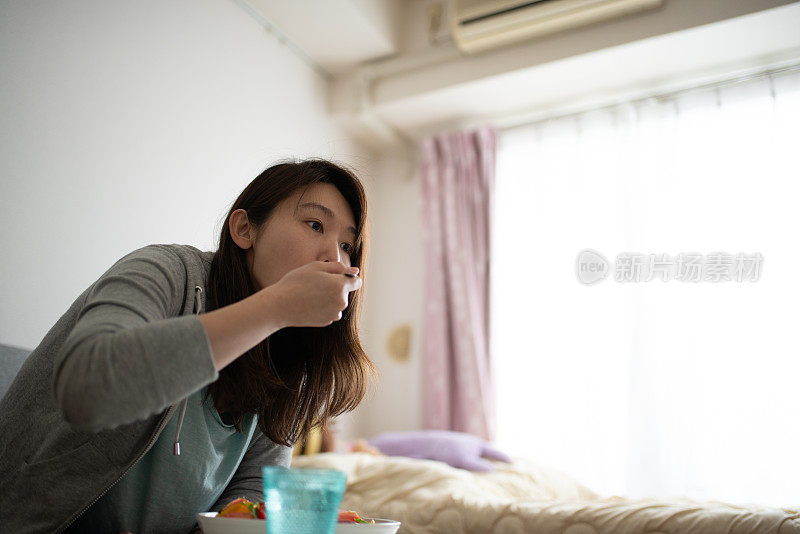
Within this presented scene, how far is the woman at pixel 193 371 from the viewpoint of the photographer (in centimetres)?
64

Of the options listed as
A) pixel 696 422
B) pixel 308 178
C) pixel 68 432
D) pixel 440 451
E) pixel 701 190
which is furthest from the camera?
pixel 701 190

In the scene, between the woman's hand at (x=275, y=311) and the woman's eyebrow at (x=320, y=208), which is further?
the woman's eyebrow at (x=320, y=208)

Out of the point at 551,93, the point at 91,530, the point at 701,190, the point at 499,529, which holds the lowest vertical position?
the point at 499,529

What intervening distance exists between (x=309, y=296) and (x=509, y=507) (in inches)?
37.1

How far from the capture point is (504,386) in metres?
2.96

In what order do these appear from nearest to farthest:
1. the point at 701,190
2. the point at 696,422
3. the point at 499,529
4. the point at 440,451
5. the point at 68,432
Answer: the point at 68,432 < the point at 499,529 < the point at 440,451 < the point at 696,422 < the point at 701,190

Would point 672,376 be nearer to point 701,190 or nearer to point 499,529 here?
point 701,190

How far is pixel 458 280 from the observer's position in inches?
121

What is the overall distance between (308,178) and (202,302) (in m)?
0.31

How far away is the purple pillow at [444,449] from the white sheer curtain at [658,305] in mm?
592

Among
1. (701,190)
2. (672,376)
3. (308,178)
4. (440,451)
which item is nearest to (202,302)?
(308,178)

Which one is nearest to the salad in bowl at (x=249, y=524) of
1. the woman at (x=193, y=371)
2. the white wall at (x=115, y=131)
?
the woman at (x=193, y=371)

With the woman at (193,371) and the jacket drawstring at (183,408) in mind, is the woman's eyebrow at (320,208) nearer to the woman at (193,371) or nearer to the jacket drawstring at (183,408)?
the woman at (193,371)

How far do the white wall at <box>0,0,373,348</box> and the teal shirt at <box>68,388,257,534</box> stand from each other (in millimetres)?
1046
